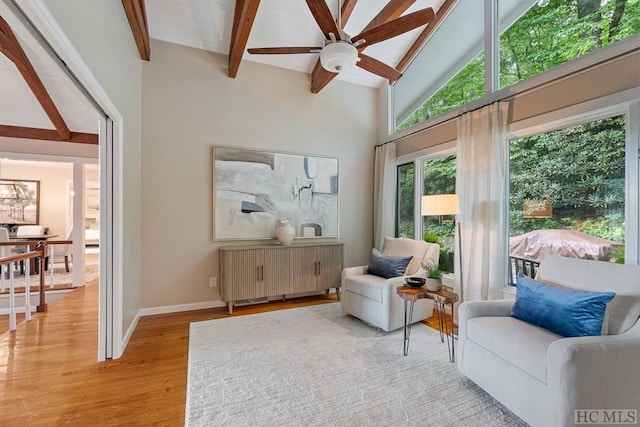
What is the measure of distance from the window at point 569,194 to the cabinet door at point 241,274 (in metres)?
2.91

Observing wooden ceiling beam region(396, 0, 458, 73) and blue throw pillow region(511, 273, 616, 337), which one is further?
wooden ceiling beam region(396, 0, 458, 73)

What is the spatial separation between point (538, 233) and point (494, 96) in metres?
1.52

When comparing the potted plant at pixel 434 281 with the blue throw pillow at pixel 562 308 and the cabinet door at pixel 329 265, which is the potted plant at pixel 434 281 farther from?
the cabinet door at pixel 329 265

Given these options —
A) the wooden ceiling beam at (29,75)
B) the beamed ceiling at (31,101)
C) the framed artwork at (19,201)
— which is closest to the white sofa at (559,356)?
the beamed ceiling at (31,101)

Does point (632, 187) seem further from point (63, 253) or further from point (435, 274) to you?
point (63, 253)

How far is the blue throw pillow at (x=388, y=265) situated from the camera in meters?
3.21

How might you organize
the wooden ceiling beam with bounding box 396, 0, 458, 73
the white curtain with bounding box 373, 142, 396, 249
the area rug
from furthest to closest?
the white curtain with bounding box 373, 142, 396, 249 < the wooden ceiling beam with bounding box 396, 0, 458, 73 < the area rug

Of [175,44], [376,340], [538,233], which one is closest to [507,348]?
[376,340]

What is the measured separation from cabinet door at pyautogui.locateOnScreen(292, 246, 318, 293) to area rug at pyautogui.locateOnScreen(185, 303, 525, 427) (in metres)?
0.86

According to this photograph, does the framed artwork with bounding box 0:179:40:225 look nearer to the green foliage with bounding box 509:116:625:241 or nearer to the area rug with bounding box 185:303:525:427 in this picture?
the area rug with bounding box 185:303:525:427

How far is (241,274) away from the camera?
11.7ft

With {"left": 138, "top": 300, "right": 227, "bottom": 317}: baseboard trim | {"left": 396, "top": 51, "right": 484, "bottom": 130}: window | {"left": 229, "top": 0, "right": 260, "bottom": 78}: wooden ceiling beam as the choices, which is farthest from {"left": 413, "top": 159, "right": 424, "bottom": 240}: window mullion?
{"left": 138, "top": 300, "right": 227, "bottom": 317}: baseboard trim

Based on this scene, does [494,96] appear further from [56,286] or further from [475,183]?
[56,286]

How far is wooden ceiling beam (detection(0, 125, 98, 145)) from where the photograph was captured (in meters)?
4.46
